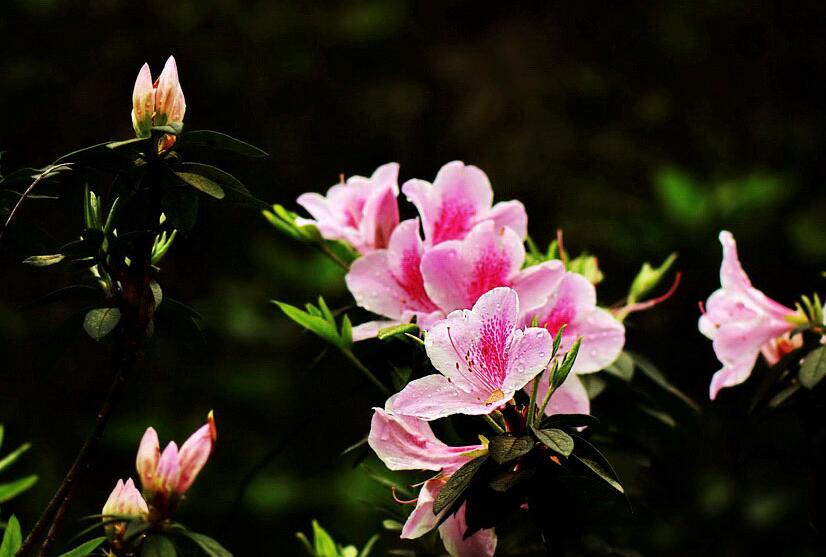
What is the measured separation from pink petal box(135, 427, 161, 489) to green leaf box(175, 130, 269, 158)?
0.17 meters

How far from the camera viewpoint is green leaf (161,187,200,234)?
480mm

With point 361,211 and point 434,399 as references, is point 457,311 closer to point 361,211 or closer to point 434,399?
point 434,399

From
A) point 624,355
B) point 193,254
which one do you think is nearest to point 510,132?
point 193,254

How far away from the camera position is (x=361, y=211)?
0.74 meters

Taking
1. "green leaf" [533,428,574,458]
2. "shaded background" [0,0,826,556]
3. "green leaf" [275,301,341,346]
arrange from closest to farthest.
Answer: "green leaf" [533,428,574,458], "green leaf" [275,301,341,346], "shaded background" [0,0,826,556]

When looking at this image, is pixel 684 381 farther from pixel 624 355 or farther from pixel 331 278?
pixel 624 355

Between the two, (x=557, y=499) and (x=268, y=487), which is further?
(x=268, y=487)

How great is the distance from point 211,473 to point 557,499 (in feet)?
4.00

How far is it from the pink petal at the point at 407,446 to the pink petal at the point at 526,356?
0.07 metres

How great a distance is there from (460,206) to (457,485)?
0.27 m

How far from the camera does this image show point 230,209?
5.66 ft

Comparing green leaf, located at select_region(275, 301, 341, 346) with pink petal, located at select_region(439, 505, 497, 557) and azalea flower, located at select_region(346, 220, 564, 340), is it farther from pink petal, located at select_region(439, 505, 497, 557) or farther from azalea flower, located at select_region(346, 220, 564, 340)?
pink petal, located at select_region(439, 505, 497, 557)

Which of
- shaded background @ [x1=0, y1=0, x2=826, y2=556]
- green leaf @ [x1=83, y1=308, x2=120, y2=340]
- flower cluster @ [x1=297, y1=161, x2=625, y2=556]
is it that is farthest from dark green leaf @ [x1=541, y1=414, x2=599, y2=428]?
shaded background @ [x1=0, y1=0, x2=826, y2=556]

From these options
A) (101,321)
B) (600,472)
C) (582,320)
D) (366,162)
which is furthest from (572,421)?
(366,162)
